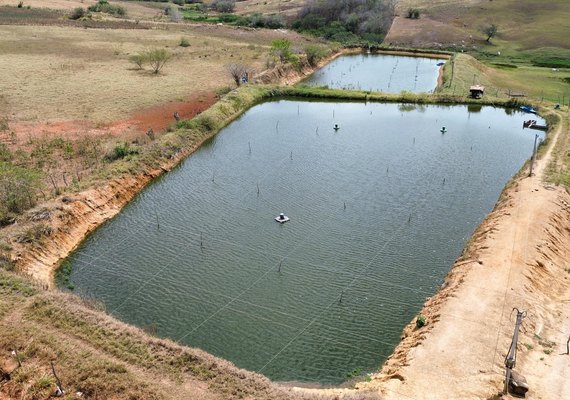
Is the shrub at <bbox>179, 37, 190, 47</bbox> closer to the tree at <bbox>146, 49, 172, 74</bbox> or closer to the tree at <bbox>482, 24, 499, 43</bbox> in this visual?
the tree at <bbox>146, 49, 172, 74</bbox>

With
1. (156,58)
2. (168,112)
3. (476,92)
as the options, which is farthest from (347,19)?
(168,112)

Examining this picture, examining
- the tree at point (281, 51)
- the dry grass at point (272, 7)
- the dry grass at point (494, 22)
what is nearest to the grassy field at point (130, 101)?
the dry grass at point (494, 22)

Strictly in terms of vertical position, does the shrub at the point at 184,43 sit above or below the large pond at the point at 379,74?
above

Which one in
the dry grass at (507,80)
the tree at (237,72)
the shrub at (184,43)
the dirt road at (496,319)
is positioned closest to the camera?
the dirt road at (496,319)

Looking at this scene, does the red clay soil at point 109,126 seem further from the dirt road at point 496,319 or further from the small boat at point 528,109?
the small boat at point 528,109

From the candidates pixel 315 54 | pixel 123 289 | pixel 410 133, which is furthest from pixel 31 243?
pixel 315 54

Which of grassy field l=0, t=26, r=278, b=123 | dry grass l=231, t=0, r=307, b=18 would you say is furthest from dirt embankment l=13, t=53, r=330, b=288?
dry grass l=231, t=0, r=307, b=18
